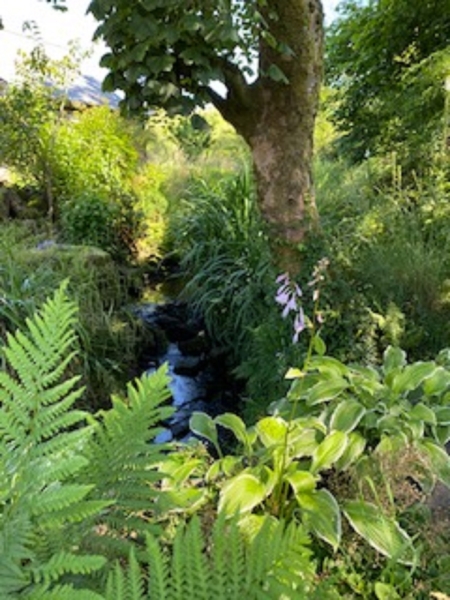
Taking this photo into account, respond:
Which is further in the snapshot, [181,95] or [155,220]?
[155,220]

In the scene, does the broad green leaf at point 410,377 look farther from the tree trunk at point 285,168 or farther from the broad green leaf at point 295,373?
the tree trunk at point 285,168

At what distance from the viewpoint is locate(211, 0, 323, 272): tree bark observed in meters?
2.33

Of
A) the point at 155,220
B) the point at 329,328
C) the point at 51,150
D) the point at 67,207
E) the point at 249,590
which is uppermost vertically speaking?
the point at 51,150

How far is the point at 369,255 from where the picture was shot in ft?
9.50

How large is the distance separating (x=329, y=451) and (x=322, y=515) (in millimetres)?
213

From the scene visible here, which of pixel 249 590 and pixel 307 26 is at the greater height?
pixel 307 26

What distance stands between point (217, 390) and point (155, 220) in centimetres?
284

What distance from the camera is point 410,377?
1.92 metres

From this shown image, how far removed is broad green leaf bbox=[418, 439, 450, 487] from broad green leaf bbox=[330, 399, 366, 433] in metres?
0.23

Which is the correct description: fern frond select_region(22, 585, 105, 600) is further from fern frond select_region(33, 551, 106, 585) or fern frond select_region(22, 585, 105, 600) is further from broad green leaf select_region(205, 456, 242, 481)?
broad green leaf select_region(205, 456, 242, 481)

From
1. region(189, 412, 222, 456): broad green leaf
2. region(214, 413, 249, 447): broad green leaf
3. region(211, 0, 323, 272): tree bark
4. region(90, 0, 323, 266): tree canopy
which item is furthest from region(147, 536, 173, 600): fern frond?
region(211, 0, 323, 272): tree bark

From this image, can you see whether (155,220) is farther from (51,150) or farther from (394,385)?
(394,385)

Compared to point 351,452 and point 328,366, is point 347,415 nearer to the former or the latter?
point 351,452

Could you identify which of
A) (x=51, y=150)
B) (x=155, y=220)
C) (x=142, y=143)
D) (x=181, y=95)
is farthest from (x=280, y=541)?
(x=142, y=143)
